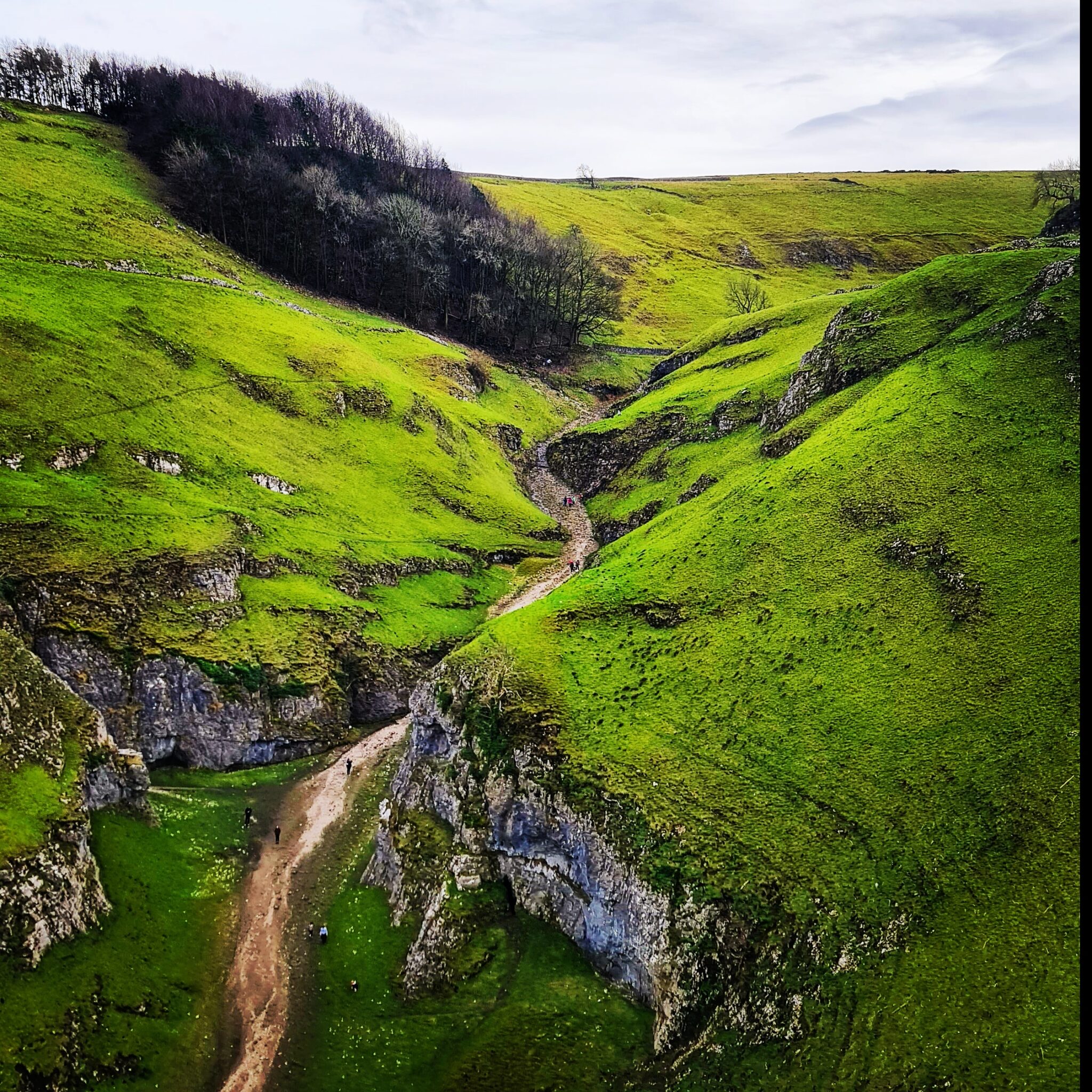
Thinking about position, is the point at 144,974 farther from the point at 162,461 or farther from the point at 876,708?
the point at 162,461

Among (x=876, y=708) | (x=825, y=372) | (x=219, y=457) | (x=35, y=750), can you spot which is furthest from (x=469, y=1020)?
(x=825, y=372)

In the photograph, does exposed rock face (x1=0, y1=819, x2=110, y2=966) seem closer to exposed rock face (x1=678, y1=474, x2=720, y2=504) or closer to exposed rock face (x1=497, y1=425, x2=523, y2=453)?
exposed rock face (x1=678, y1=474, x2=720, y2=504)

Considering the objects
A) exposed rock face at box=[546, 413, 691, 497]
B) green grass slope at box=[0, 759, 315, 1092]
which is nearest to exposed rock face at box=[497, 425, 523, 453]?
exposed rock face at box=[546, 413, 691, 497]

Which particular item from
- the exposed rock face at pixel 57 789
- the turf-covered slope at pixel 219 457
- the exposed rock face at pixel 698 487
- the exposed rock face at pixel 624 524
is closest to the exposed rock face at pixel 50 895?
the exposed rock face at pixel 57 789

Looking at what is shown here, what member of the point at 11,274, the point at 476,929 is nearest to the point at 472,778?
the point at 476,929

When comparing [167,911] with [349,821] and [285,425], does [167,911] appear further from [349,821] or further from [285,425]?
[285,425]

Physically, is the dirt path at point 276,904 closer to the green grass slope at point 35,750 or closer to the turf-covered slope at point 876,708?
the green grass slope at point 35,750
